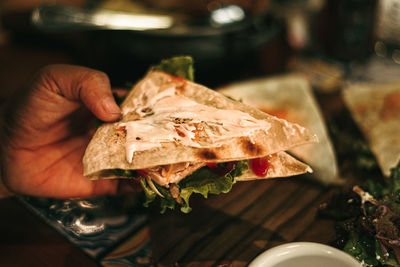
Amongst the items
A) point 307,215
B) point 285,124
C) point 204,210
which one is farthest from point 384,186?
point 204,210

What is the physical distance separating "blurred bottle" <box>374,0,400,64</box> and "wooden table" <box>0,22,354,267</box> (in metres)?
2.37

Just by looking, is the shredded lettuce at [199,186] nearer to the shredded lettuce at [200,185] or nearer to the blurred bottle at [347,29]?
the shredded lettuce at [200,185]

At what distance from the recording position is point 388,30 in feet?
12.5

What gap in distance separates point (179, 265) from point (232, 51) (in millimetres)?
2092

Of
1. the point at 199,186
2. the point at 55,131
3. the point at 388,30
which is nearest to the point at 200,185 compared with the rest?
the point at 199,186

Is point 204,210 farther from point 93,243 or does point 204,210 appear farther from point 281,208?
point 93,243

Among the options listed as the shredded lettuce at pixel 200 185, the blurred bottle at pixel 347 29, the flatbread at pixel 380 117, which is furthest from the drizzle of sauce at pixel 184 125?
the blurred bottle at pixel 347 29

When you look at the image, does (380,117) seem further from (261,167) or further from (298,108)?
(261,167)

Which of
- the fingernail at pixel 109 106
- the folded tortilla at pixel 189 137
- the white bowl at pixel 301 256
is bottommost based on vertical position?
the white bowl at pixel 301 256

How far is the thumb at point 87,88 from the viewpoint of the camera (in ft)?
6.12

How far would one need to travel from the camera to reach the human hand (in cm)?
195

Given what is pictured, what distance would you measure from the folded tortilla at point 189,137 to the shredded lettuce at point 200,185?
0.28 ft

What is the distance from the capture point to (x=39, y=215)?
2133 mm

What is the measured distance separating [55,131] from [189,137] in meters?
1.11
